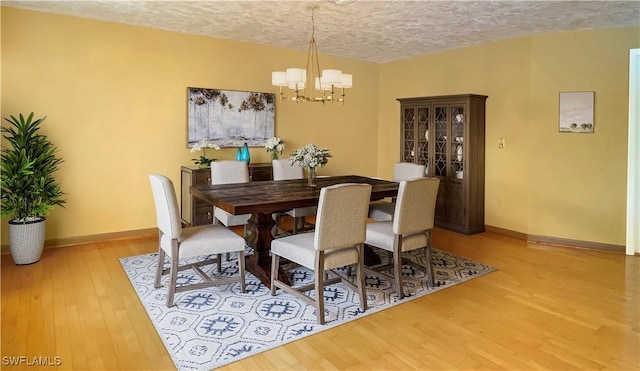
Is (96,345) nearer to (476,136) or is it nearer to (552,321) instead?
(552,321)

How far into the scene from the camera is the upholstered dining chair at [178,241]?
10.2ft

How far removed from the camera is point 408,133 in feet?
20.4

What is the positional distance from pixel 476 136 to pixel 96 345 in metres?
4.81

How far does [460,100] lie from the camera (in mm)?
5402

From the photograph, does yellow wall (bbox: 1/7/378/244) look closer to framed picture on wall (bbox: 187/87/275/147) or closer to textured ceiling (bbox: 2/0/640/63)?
framed picture on wall (bbox: 187/87/275/147)

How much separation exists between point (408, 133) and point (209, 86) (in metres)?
2.94

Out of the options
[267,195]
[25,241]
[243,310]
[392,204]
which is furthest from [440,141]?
[25,241]

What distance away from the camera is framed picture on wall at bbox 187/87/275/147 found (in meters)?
5.31

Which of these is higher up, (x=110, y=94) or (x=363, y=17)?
(x=363, y=17)

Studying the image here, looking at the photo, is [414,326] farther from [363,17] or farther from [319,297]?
[363,17]

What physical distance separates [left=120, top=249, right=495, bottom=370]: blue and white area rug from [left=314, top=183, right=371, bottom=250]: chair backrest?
0.55 meters

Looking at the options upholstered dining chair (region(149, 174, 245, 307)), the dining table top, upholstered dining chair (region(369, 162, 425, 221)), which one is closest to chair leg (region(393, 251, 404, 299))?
the dining table top

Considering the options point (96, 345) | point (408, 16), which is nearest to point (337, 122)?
point (408, 16)

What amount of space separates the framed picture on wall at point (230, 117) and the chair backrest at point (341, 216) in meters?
3.02
